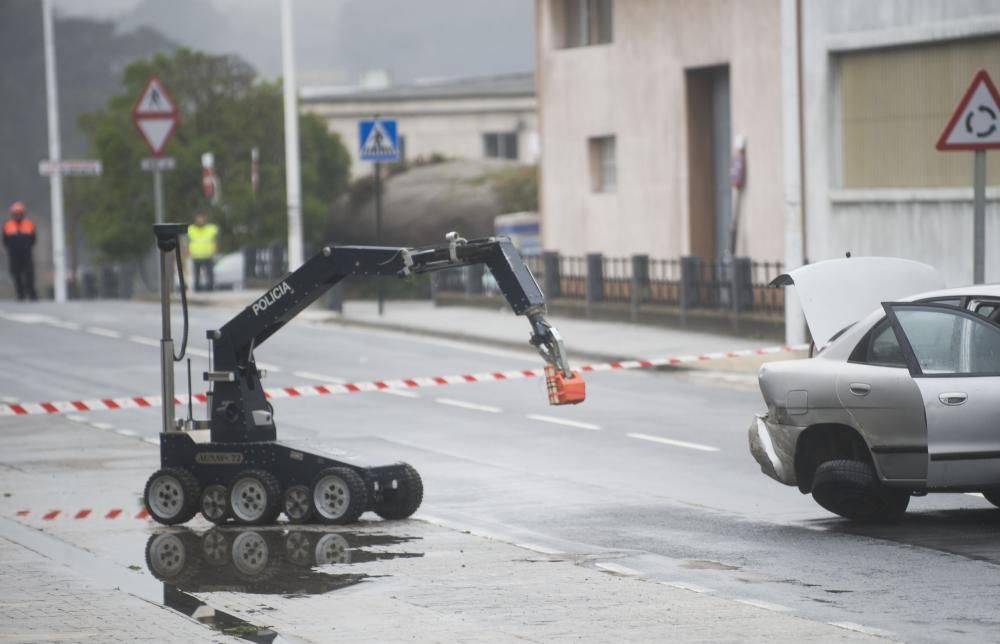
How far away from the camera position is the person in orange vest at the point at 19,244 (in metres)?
39.9

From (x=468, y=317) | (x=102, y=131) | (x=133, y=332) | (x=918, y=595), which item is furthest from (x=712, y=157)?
(x=102, y=131)

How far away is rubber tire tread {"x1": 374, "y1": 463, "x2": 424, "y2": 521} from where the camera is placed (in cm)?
1395

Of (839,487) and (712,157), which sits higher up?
(712,157)

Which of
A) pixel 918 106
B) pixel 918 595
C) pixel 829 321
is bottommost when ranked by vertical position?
pixel 918 595

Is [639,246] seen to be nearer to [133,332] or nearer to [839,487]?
[133,332]

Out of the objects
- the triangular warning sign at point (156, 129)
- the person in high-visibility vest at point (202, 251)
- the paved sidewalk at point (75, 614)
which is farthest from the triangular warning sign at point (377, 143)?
the paved sidewalk at point (75, 614)

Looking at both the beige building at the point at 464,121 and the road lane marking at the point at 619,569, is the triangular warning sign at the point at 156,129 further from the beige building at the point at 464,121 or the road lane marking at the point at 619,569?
the beige building at the point at 464,121

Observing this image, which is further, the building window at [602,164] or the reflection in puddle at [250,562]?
the building window at [602,164]

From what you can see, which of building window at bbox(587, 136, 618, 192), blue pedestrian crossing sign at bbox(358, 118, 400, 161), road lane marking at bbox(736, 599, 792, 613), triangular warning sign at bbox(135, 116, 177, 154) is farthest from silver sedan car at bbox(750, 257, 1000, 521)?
building window at bbox(587, 136, 618, 192)

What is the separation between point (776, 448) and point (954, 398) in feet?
4.78

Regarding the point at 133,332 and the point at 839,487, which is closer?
the point at 839,487

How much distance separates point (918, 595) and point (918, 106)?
644 inches

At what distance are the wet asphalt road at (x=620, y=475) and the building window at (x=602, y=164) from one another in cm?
734

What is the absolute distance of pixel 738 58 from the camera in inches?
1231
